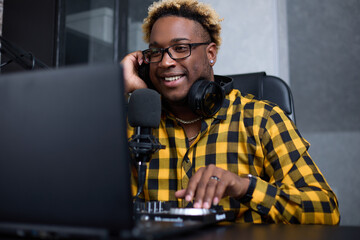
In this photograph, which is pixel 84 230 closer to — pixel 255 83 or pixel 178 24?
pixel 178 24

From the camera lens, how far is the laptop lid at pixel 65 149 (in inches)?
14.7

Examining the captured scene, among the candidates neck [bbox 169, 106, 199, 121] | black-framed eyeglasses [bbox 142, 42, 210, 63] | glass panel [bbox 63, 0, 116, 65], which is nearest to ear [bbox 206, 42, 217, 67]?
black-framed eyeglasses [bbox 142, 42, 210, 63]

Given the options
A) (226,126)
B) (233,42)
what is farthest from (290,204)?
(233,42)

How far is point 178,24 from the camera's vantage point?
1203 mm

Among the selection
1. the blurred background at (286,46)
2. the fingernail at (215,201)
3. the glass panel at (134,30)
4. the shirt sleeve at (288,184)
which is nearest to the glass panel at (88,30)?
the blurred background at (286,46)

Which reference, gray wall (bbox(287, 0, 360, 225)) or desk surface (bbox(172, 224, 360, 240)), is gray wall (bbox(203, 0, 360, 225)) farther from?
desk surface (bbox(172, 224, 360, 240))

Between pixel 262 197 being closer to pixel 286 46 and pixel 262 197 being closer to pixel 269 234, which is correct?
pixel 269 234

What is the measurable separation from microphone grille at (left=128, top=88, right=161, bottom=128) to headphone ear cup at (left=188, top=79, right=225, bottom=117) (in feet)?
1.02

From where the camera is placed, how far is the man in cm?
87

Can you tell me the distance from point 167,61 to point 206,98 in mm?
214

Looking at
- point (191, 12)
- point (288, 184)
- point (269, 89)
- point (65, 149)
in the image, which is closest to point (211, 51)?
point (191, 12)

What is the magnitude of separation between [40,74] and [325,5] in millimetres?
2486

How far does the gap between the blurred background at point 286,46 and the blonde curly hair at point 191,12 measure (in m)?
0.71

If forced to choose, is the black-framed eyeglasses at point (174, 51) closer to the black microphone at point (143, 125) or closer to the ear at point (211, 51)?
the ear at point (211, 51)
